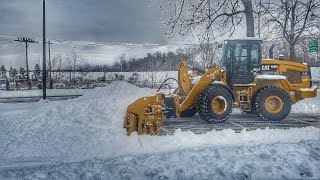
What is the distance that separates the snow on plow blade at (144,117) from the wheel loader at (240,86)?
43.1 inches

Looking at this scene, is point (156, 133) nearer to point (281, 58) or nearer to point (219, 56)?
point (219, 56)

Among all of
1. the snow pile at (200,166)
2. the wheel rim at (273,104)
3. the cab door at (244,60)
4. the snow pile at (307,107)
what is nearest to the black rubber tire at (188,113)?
the cab door at (244,60)

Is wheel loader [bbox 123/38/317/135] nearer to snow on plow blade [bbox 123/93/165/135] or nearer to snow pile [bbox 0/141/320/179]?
snow on plow blade [bbox 123/93/165/135]

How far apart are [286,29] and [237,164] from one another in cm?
2081

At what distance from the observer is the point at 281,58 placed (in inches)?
617

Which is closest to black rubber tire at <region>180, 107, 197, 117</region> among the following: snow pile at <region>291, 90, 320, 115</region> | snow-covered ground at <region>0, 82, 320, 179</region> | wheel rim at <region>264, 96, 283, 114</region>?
snow-covered ground at <region>0, 82, 320, 179</region>

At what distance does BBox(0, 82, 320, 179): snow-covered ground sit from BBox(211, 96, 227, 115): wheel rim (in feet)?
7.70

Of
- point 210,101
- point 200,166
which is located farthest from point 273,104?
point 200,166

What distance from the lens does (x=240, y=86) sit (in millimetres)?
14469

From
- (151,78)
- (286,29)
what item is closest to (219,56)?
(286,29)

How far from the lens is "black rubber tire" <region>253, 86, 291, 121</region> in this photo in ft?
46.9

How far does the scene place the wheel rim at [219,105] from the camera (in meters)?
13.5

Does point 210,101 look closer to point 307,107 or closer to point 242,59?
point 242,59

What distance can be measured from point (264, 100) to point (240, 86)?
38.6 inches
